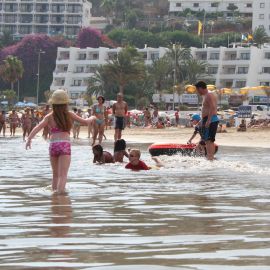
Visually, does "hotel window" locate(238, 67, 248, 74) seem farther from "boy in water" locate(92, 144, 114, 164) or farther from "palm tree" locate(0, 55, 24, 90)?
"boy in water" locate(92, 144, 114, 164)

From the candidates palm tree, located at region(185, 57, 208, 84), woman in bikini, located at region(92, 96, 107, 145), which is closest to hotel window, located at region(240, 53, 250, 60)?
palm tree, located at region(185, 57, 208, 84)

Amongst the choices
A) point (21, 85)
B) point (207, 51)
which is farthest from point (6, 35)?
point (207, 51)

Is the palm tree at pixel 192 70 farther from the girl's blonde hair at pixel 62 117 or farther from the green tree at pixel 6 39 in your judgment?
the girl's blonde hair at pixel 62 117

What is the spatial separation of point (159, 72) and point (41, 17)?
63.8 m

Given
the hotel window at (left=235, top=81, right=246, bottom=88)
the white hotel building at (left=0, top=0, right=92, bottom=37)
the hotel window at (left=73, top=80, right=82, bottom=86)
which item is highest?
the white hotel building at (left=0, top=0, right=92, bottom=37)

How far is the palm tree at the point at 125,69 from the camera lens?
89.7m

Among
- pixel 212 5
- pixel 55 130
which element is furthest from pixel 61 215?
pixel 212 5

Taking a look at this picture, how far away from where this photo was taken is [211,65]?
111938 millimetres

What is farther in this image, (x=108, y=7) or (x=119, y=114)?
(x=108, y=7)

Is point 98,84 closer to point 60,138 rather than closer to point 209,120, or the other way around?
point 209,120

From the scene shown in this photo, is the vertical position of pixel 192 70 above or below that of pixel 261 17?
below

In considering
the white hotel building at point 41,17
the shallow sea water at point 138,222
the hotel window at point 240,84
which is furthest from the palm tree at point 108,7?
the shallow sea water at point 138,222

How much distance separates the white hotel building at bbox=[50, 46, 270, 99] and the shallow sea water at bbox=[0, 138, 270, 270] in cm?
9607

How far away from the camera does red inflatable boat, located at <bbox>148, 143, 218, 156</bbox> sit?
53.4ft
